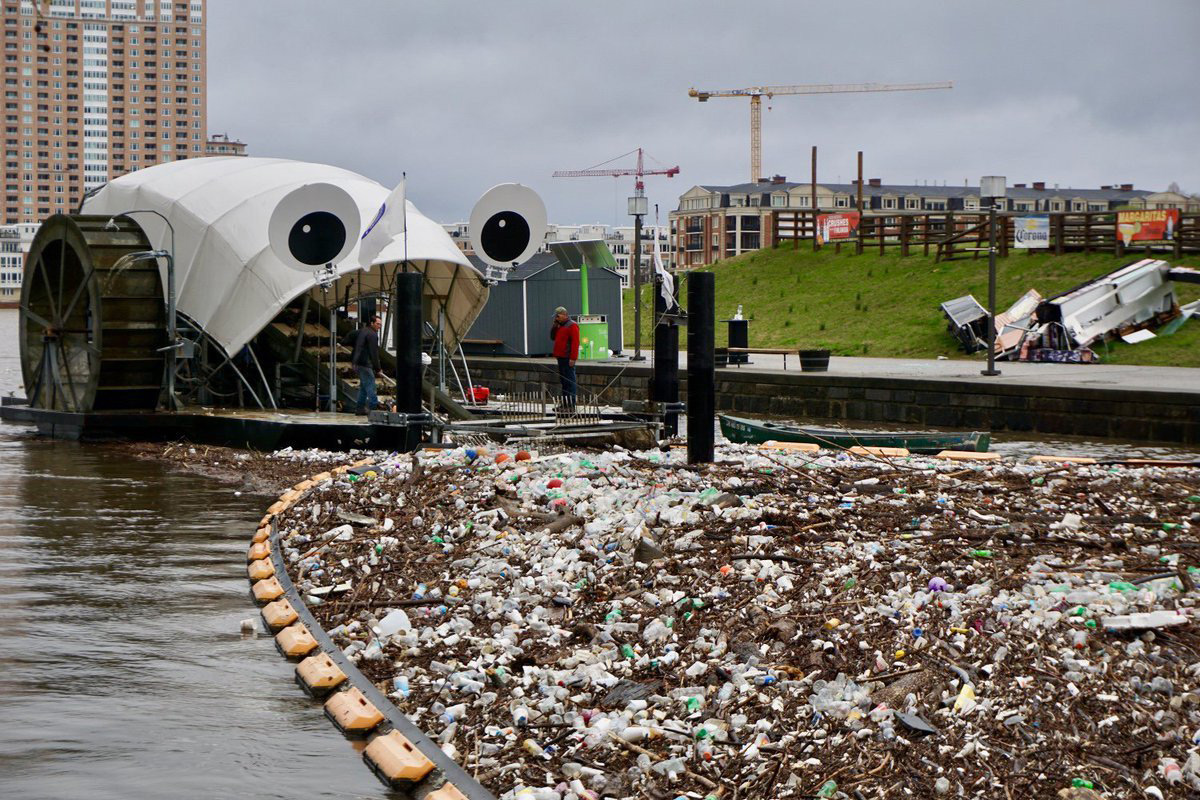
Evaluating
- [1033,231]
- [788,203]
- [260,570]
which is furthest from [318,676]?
[788,203]

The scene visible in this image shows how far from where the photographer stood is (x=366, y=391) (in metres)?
18.5

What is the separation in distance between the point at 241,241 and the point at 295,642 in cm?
1263

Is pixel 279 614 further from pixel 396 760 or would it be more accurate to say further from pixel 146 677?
pixel 396 760

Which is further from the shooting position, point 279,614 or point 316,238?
point 316,238

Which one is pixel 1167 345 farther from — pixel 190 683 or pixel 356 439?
pixel 190 683

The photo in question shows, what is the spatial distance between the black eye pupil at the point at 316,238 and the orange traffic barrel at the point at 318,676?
11.1 metres

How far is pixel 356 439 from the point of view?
16.5m

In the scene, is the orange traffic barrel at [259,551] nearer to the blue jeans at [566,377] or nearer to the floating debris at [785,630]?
the floating debris at [785,630]

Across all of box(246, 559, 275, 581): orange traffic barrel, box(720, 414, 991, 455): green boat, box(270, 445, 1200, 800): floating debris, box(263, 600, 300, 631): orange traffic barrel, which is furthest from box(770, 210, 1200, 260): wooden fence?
box(263, 600, 300, 631): orange traffic barrel

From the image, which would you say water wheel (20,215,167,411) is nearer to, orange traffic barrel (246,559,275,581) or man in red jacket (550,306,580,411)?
man in red jacket (550,306,580,411)

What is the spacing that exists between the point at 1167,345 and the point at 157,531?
87.6ft

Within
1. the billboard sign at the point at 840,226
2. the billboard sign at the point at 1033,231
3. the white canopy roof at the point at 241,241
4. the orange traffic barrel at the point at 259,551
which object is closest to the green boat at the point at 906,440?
the white canopy roof at the point at 241,241

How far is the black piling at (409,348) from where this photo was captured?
14789 mm

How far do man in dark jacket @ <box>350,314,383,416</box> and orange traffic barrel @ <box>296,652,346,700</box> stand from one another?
37.5ft
